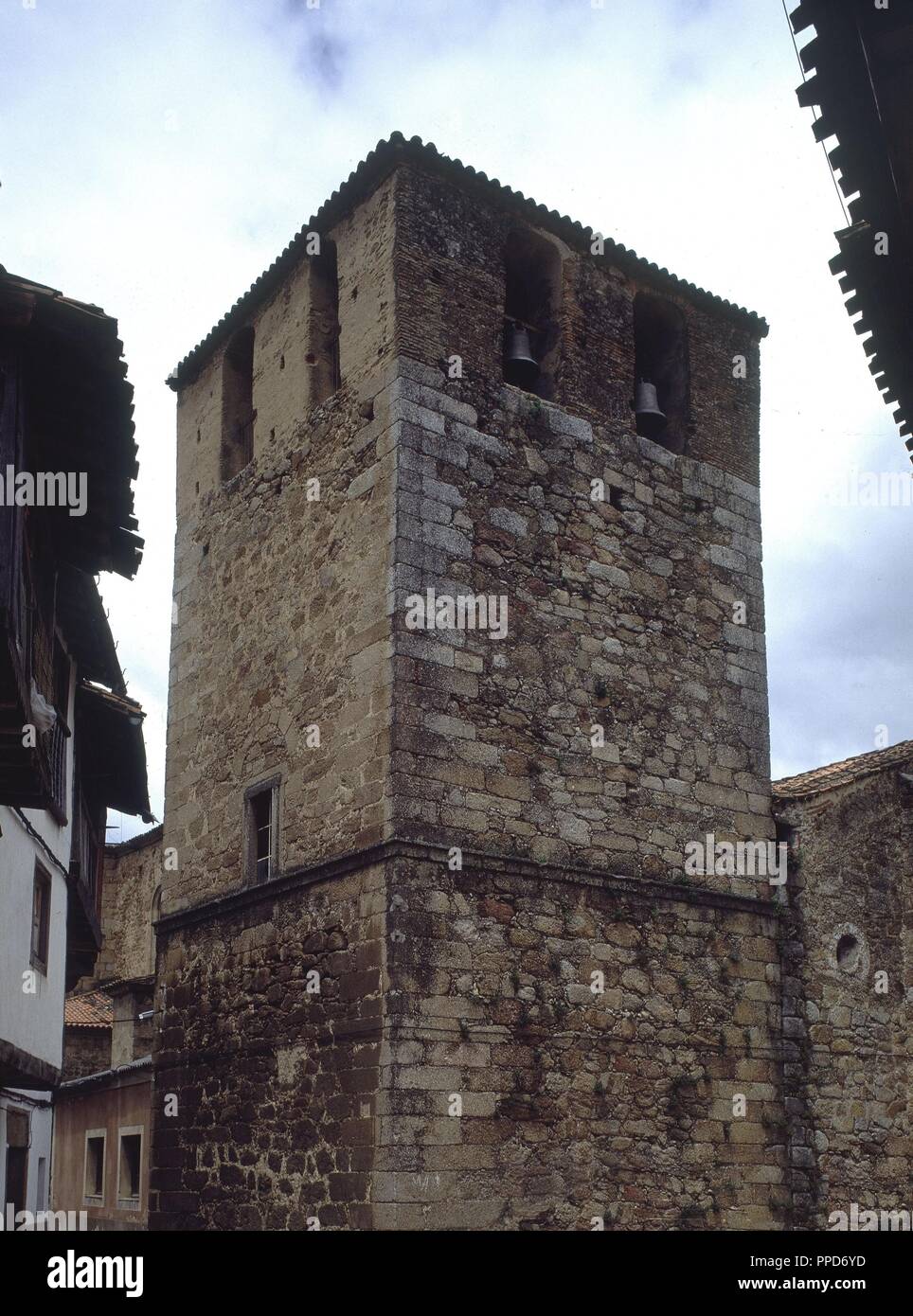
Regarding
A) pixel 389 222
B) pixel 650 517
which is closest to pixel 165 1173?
pixel 650 517

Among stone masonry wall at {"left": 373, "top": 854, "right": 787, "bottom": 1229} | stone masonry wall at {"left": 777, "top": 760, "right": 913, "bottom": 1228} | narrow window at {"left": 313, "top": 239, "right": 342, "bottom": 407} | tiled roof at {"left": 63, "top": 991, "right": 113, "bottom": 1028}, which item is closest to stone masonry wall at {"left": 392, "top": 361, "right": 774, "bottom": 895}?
stone masonry wall at {"left": 373, "top": 854, "right": 787, "bottom": 1229}

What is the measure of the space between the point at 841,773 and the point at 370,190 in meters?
6.59

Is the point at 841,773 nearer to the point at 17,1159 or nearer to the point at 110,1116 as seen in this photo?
the point at 17,1159

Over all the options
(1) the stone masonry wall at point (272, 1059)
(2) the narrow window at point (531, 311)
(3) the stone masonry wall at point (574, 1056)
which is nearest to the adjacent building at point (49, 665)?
(1) the stone masonry wall at point (272, 1059)

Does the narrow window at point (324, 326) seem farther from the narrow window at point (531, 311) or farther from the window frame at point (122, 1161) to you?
the window frame at point (122, 1161)

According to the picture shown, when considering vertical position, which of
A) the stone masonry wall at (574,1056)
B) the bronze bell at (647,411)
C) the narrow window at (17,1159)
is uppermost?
the bronze bell at (647,411)

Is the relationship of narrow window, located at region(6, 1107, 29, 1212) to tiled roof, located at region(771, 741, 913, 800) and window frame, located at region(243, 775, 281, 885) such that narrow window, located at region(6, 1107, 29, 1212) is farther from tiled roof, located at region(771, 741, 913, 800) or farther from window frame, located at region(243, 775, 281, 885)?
tiled roof, located at region(771, 741, 913, 800)

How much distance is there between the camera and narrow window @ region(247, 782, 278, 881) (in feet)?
39.0

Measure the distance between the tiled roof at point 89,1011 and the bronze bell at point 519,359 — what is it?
12.6m

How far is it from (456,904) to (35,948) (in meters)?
3.91

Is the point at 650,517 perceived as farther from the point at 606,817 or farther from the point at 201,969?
the point at 201,969

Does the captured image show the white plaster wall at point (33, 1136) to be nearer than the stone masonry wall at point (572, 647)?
No

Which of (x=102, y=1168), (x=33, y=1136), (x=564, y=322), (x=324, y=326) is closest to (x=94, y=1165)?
(x=102, y=1168)

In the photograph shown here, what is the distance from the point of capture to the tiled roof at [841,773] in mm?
13117
